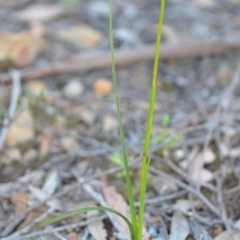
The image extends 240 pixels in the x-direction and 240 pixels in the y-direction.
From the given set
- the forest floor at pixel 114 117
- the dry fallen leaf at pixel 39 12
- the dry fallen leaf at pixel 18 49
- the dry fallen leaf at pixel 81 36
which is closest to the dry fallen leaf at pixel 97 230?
the forest floor at pixel 114 117

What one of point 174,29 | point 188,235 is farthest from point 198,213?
point 174,29

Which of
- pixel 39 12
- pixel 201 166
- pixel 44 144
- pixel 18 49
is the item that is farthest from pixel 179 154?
pixel 39 12

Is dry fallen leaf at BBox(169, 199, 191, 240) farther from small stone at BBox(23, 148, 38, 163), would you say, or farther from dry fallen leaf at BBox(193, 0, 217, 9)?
dry fallen leaf at BBox(193, 0, 217, 9)

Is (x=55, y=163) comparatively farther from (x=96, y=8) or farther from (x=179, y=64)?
(x=96, y=8)

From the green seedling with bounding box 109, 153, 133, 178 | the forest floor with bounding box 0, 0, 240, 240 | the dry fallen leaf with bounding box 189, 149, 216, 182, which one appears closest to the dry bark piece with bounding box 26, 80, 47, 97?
the forest floor with bounding box 0, 0, 240, 240

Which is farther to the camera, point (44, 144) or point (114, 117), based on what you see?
point (114, 117)

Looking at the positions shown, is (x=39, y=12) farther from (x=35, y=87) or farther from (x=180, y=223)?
(x=180, y=223)

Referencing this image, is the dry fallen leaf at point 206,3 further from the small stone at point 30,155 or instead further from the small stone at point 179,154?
the small stone at point 30,155
